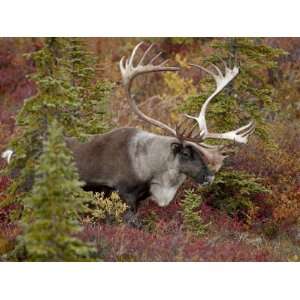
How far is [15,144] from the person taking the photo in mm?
8727

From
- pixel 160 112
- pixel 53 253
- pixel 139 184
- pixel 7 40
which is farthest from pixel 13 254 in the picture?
pixel 7 40

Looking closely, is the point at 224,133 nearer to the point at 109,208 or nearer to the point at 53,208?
the point at 109,208

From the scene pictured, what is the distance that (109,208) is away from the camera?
933 cm

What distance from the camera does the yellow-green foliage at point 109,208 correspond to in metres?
9.29

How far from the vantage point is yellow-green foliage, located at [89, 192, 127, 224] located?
30.5 ft

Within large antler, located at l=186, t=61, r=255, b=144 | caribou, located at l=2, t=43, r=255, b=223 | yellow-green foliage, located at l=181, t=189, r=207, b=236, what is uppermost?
large antler, located at l=186, t=61, r=255, b=144

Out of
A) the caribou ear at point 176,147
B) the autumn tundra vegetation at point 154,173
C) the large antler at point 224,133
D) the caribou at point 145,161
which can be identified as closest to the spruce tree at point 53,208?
the autumn tundra vegetation at point 154,173

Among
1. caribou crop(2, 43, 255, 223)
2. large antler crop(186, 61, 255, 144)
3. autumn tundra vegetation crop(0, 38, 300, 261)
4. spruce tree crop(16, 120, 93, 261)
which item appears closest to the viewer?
spruce tree crop(16, 120, 93, 261)

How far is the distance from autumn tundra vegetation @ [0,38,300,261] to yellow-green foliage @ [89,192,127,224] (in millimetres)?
29

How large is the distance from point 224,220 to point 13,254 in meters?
4.06

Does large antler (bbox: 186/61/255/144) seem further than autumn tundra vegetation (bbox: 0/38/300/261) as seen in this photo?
Yes

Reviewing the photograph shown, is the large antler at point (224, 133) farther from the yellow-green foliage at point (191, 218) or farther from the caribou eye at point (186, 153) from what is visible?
the yellow-green foliage at point (191, 218)

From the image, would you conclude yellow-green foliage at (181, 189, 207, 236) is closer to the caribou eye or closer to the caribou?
the caribou

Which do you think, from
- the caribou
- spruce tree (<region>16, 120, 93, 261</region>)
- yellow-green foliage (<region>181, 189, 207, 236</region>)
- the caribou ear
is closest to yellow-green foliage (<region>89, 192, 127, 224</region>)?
the caribou
